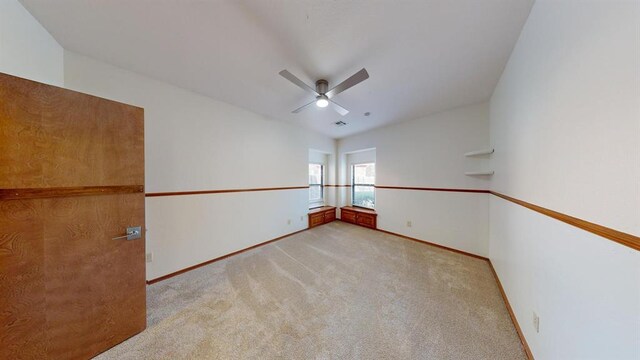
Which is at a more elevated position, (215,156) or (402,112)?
(402,112)

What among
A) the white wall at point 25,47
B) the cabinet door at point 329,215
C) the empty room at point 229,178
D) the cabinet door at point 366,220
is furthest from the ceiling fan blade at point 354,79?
the cabinet door at point 329,215

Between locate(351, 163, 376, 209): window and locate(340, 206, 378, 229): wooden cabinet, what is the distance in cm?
24

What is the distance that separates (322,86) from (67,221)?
2478 mm

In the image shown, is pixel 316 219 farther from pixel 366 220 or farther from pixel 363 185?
pixel 363 185

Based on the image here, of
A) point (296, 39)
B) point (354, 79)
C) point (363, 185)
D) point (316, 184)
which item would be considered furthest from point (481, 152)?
point (316, 184)

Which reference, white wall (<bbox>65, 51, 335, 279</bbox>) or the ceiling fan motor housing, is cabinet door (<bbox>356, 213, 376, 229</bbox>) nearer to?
white wall (<bbox>65, 51, 335, 279</bbox>)

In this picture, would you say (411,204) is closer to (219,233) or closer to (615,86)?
(615,86)

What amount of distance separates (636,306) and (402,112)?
122 inches

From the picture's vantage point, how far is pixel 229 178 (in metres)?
2.95

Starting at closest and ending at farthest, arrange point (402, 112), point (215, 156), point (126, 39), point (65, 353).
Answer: point (65, 353), point (126, 39), point (215, 156), point (402, 112)

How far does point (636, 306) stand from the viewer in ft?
1.96

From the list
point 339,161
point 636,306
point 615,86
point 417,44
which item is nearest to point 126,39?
point 417,44

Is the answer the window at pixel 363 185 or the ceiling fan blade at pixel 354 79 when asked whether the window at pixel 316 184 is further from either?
the ceiling fan blade at pixel 354 79

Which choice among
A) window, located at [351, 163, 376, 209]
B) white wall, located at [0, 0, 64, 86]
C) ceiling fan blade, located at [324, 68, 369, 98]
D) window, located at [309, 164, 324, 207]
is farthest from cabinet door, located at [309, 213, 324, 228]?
white wall, located at [0, 0, 64, 86]
